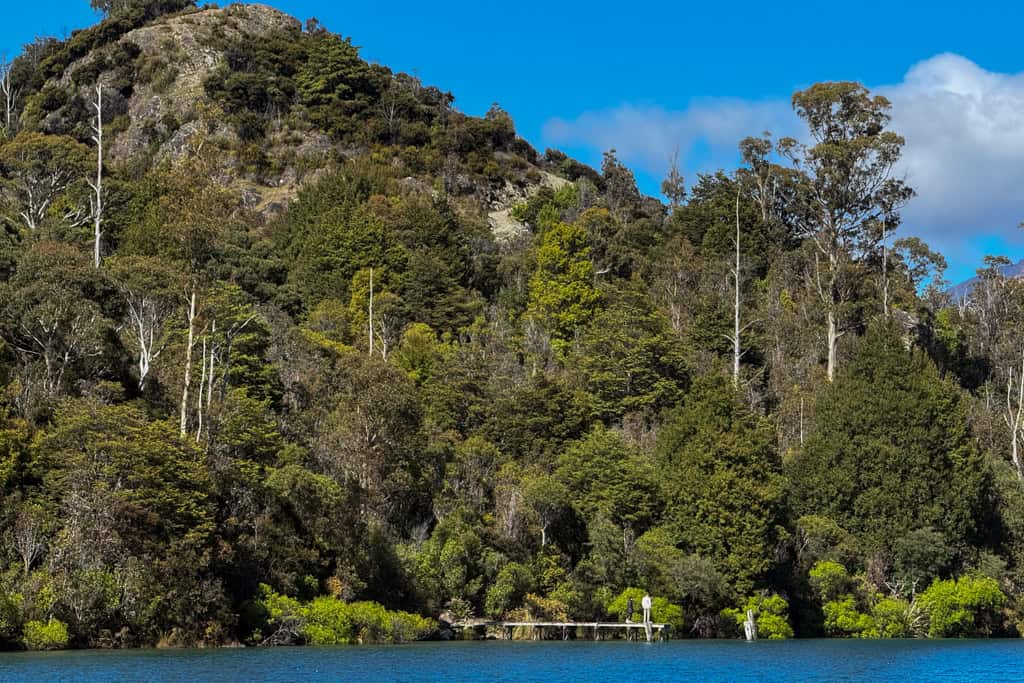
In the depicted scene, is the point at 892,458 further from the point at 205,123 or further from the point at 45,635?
the point at 205,123

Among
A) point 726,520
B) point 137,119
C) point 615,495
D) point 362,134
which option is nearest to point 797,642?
point 726,520

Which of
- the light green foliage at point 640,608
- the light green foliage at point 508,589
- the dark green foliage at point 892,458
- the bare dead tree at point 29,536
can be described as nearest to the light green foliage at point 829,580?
the dark green foliage at point 892,458

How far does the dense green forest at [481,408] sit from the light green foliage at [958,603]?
0.58 feet

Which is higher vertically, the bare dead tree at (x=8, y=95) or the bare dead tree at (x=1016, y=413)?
the bare dead tree at (x=8, y=95)

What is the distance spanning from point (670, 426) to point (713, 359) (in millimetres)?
15272

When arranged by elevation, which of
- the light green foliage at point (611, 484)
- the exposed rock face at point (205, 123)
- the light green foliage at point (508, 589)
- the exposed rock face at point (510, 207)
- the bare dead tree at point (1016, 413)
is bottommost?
the light green foliage at point (508, 589)

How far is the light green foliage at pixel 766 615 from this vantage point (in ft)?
186

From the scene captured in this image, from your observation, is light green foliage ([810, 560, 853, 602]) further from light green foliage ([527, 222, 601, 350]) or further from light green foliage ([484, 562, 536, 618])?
light green foliage ([527, 222, 601, 350])

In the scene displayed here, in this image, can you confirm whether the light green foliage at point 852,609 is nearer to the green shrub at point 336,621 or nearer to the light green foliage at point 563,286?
the green shrub at point 336,621

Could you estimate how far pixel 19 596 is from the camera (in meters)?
40.7

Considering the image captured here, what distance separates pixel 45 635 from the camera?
41094 millimetres

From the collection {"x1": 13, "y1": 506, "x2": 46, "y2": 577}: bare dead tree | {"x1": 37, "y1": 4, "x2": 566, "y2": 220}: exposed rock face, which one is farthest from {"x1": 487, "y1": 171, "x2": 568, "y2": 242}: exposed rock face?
{"x1": 13, "y1": 506, "x2": 46, "y2": 577}: bare dead tree

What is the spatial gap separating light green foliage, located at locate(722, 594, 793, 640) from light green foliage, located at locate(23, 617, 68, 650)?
2913 cm

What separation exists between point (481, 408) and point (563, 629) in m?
14.4
